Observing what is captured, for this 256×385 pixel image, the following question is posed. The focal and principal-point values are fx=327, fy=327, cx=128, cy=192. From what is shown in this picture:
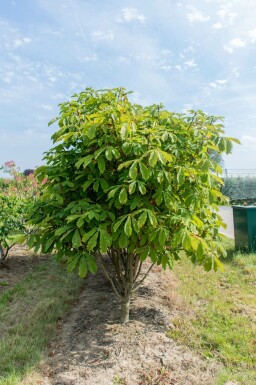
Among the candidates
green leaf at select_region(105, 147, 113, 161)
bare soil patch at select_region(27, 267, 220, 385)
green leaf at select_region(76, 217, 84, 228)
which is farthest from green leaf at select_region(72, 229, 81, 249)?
bare soil patch at select_region(27, 267, 220, 385)

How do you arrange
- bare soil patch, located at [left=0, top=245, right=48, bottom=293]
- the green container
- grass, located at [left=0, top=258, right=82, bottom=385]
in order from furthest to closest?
the green container < bare soil patch, located at [left=0, top=245, right=48, bottom=293] < grass, located at [left=0, top=258, right=82, bottom=385]

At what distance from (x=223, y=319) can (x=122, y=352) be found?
1280 mm

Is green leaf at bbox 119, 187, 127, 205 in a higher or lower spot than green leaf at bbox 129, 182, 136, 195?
lower

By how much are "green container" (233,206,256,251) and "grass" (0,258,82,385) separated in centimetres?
340

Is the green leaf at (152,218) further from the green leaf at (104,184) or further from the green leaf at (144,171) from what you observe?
the green leaf at (104,184)

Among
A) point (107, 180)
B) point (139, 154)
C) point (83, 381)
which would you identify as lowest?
point (83, 381)

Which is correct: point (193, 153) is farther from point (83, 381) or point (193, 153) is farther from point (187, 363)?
point (83, 381)

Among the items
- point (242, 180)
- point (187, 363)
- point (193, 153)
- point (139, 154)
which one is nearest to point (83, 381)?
point (187, 363)

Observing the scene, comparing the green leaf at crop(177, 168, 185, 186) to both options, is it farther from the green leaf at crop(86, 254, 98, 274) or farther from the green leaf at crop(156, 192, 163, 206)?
the green leaf at crop(86, 254, 98, 274)

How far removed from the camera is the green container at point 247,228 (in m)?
6.33

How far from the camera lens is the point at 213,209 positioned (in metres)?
3.51

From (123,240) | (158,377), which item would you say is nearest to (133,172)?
(123,240)

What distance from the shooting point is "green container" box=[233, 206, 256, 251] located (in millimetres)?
6332

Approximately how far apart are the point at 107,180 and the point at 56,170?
0.50 metres
